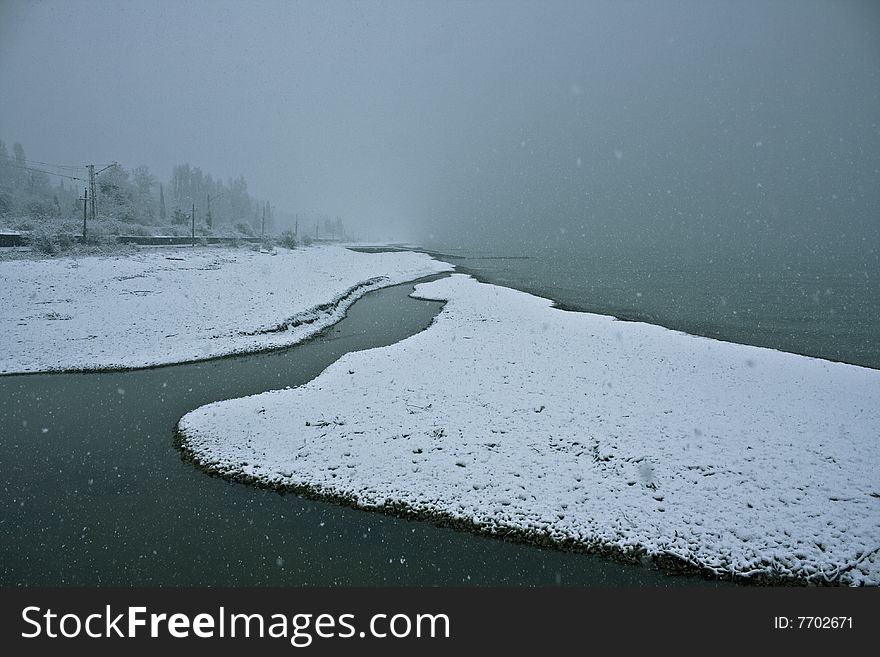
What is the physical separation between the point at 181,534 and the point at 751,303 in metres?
54.2

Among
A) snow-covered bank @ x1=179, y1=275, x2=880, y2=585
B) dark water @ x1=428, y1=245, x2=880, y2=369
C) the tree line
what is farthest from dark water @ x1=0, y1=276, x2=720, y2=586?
the tree line

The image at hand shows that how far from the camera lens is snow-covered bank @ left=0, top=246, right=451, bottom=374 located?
2328 centimetres

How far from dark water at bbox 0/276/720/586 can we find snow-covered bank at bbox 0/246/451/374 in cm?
836

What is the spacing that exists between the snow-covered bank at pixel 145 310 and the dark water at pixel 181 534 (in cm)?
836

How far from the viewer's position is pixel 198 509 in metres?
10.9

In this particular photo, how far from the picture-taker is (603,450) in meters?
13.2

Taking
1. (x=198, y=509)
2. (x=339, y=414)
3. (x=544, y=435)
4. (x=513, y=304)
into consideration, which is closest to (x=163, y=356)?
(x=339, y=414)

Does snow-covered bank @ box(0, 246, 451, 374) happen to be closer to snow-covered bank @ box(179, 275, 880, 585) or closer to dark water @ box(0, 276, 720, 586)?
dark water @ box(0, 276, 720, 586)

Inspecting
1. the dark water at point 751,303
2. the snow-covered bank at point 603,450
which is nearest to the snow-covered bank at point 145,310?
the snow-covered bank at point 603,450

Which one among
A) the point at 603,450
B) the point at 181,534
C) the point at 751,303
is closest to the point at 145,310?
the point at 181,534

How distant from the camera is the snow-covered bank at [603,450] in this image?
391 inches

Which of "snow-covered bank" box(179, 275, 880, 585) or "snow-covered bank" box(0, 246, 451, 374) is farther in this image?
"snow-covered bank" box(0, 246, 451, 374)

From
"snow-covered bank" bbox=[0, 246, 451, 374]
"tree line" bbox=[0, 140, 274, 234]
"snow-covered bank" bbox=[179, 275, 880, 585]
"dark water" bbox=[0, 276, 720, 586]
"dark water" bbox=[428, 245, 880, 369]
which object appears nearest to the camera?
"dark water" bbox=[0, 276, 720, 586]

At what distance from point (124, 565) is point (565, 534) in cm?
944
